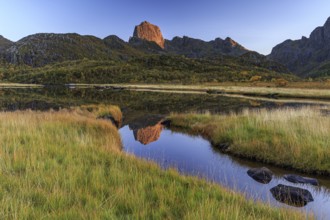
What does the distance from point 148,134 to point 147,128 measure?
2.48 meters

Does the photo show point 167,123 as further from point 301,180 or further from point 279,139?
point 301,180

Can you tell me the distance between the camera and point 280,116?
21.9 m

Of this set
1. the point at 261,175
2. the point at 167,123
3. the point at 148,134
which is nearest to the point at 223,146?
the point at 261,175

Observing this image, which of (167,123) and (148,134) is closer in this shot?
(148,134)

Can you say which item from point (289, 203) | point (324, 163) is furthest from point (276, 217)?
point (324, 163)

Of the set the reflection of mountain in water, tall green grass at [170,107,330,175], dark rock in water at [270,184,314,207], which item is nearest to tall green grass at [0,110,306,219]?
dark rock in water at [270,184,314,207]

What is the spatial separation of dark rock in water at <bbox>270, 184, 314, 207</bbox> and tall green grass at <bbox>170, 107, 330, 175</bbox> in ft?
11.7

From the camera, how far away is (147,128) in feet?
82.9

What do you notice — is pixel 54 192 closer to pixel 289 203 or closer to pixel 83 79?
pixel 289 203

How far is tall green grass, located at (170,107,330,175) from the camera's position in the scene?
13.9 metres

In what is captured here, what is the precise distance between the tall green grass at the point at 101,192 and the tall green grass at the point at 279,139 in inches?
302

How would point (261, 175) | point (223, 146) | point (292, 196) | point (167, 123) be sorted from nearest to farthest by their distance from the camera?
point (292, 196) < point (261, 175) < point (223, 146) < point (167, 123)

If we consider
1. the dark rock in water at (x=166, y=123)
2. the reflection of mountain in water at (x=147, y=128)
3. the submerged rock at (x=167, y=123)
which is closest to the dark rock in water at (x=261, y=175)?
the reflection of mountain in water at (x=147, y=128)

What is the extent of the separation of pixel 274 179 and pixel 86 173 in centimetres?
822
